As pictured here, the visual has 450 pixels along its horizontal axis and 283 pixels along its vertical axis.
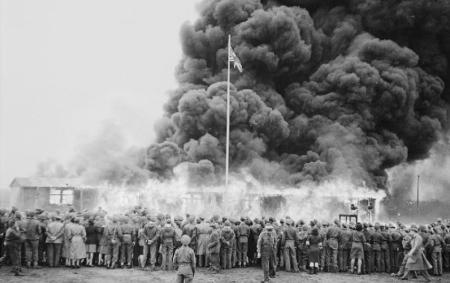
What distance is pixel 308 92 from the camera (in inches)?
1473

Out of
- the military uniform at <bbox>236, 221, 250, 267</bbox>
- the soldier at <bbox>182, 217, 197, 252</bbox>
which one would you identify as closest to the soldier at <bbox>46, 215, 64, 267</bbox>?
the soldier at <bbox>182, 217, 197, 252</bbox>

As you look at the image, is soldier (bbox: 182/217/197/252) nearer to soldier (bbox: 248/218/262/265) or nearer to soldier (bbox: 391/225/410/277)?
soldier (bbox: 248/218/262/265)

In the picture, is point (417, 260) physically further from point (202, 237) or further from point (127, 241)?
point (127, 241)

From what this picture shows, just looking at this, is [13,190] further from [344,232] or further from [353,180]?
[344,232]

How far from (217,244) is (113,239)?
340 cm

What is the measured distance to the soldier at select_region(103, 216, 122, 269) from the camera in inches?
623

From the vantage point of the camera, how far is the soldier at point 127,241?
52.3ft

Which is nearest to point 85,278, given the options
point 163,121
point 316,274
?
point 316,274

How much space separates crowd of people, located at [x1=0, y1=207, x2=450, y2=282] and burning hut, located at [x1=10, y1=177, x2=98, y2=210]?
52.7ft

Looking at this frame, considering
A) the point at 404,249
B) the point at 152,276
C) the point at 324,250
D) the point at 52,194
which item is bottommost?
the point at 152,276

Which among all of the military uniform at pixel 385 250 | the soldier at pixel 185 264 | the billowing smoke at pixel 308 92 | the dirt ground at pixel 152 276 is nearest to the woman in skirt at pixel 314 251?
the dirt ground at pixel 152 276

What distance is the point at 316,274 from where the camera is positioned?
16.1 m

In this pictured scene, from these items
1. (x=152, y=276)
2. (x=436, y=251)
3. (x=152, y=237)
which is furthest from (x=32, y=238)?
(x=436, y=251)

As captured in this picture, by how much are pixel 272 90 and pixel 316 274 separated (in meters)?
22.9
